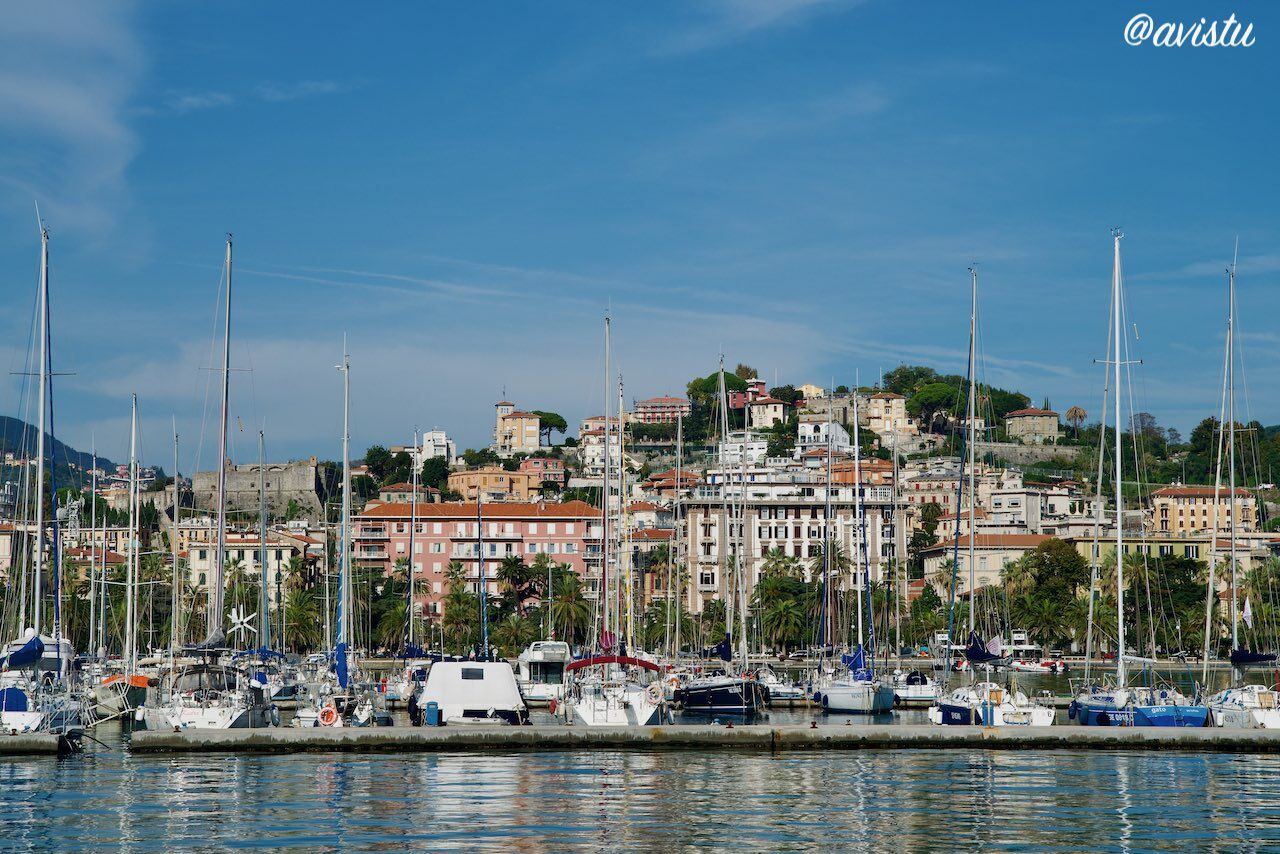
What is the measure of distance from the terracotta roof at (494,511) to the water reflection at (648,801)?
105540mm

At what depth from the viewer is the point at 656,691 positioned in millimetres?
51125

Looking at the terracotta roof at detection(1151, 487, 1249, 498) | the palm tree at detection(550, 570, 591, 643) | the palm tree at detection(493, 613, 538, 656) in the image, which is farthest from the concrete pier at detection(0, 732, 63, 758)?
the terracotta roof at detection(1151, 487, 1249, 498)

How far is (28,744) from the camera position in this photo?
41781mm

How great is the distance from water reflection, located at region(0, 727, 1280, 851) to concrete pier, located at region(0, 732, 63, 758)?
2.55 feet

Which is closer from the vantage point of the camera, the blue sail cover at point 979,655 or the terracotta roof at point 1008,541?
the blue sail cover at point 979,655

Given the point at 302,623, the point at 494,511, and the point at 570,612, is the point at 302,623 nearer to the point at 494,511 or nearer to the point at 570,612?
the point at 570,612

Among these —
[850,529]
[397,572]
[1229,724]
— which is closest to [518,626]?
[397,572]

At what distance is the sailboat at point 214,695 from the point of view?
45.5m

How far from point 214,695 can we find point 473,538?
4015 inches

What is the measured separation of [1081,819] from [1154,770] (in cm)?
881

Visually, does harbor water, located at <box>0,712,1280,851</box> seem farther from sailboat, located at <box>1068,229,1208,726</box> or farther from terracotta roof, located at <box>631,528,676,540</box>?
terracotta roof, located at <box>631,528,676,540</box>

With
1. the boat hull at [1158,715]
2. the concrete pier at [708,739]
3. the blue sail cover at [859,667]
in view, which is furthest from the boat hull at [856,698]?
the concrete pier at [708,739]

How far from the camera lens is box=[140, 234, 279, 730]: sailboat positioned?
45.5 m

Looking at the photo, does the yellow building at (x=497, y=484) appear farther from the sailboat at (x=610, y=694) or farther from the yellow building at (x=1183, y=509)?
the sailboat at (x=610, y=694)
